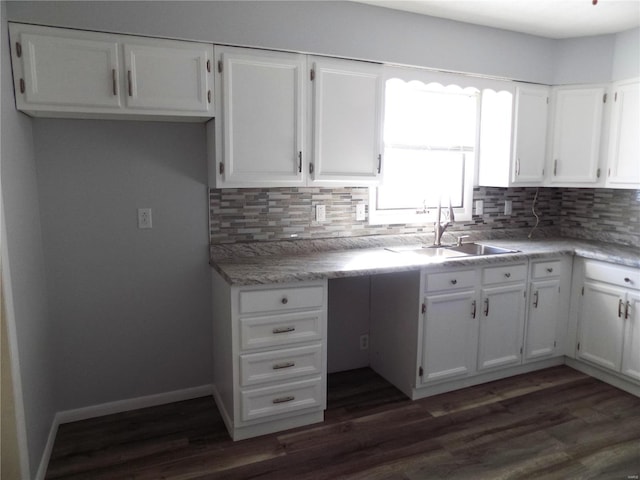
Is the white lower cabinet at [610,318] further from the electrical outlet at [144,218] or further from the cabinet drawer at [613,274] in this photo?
the electrical outlet at [144,218]

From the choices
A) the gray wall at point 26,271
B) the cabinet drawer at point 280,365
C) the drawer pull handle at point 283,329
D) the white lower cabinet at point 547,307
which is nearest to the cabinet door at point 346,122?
the drawer pull handle at point 283,329

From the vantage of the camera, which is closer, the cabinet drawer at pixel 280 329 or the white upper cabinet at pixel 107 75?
the white upper cabinet at pixel 107 75

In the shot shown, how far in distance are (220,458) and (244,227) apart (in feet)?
4.16

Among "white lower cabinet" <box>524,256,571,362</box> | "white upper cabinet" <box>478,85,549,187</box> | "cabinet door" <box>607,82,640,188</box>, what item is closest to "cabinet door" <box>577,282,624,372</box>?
"white lower cabinet" <box>524,256,571,362</box>

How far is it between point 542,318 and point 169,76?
2.77 metres

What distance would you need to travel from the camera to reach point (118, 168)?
8.23 feet

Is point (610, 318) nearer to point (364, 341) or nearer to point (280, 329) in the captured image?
point (364, 341)

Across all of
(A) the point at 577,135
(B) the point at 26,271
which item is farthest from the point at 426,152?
(B) the point at 26,271

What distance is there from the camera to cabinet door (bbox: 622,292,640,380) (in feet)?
9.18

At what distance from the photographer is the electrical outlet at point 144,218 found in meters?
2.58

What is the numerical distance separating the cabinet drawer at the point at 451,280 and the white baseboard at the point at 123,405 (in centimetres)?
151

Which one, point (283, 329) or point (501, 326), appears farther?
point (501, 326)

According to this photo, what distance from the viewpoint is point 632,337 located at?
2832 mm

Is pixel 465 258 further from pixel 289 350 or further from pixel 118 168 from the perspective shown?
pixel 118 168
